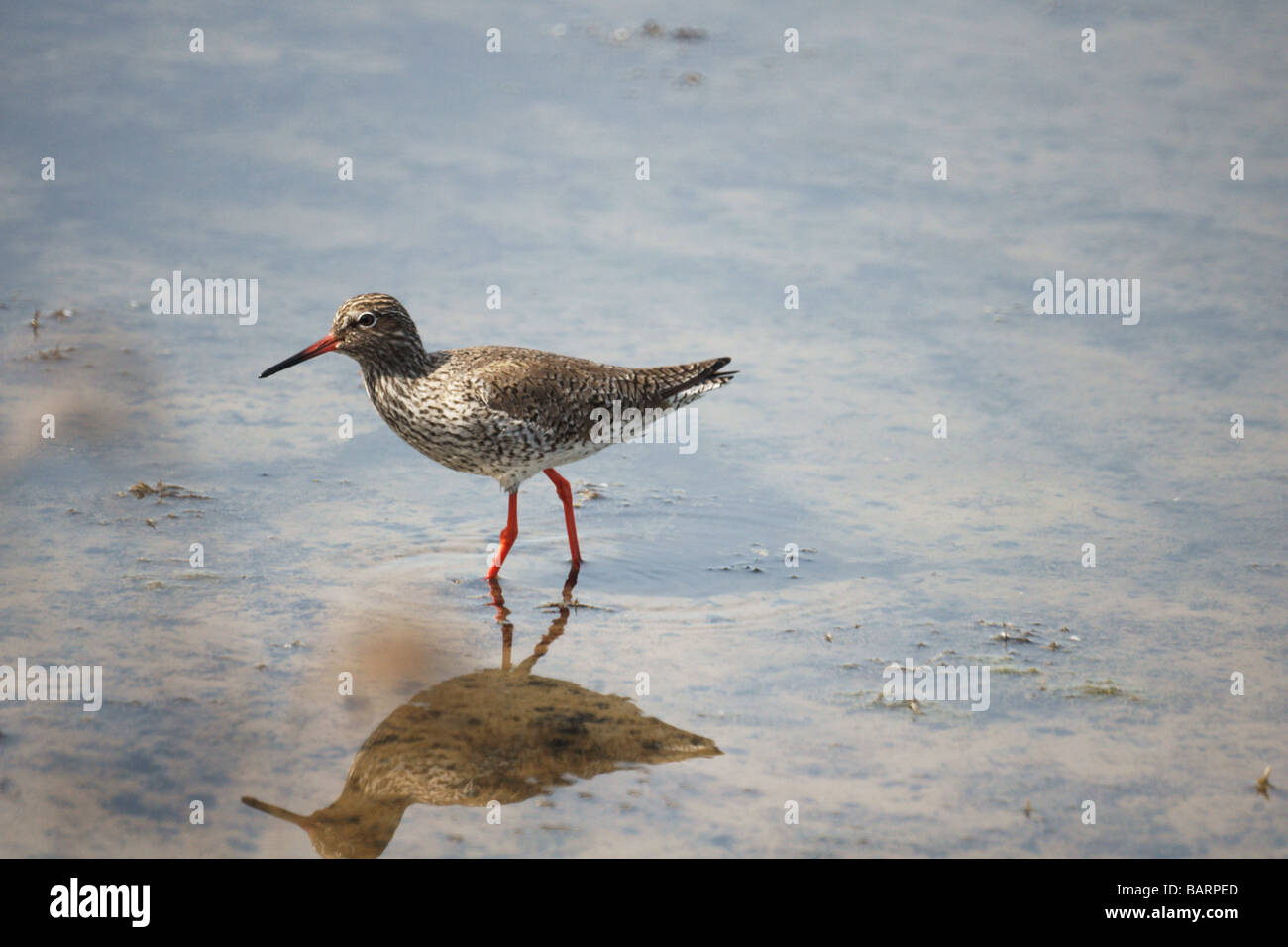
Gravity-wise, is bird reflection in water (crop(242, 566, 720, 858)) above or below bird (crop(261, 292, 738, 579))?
below

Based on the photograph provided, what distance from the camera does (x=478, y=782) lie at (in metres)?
6.59

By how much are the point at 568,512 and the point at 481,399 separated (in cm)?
93

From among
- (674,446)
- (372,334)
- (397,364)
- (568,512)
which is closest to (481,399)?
(397,364)

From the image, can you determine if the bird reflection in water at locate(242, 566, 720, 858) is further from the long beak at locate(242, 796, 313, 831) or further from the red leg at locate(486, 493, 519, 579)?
the red leg at locate(486, 493, 519, 579)

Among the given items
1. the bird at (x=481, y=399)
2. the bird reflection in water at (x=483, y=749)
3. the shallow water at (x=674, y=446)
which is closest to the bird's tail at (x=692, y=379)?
the bird at (x=481, y=399)

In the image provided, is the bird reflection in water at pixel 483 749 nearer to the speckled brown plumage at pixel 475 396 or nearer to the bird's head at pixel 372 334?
the speckled brown plumage at pixel 475 396

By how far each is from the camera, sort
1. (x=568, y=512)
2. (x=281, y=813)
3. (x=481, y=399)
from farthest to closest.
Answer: (x=568, y=512), (x=481, y=399), (x=281, y=813)

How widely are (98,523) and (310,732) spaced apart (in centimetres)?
273

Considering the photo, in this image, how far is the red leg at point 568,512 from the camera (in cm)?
892

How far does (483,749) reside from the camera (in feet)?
22.5

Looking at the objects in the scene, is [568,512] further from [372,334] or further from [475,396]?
[372,334]

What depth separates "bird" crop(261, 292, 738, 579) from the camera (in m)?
8.70

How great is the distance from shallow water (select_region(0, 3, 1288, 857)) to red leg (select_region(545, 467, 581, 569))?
0.27 m

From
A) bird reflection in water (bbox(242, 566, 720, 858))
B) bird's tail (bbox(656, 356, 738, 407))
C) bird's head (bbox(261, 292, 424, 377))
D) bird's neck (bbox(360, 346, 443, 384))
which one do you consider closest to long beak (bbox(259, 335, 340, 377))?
bird's head (bbox(261, 292, 424, 377))
